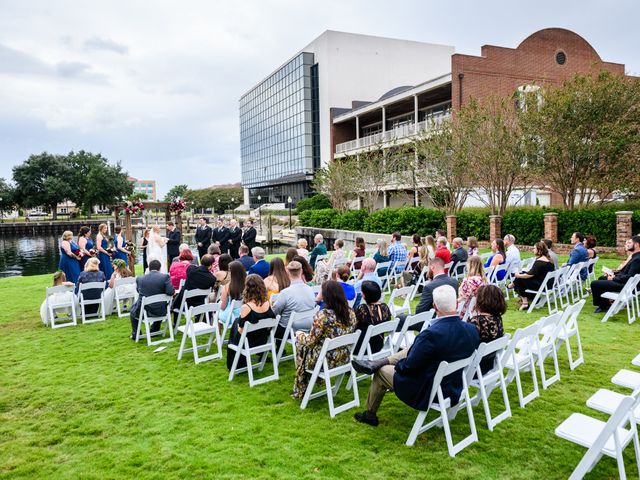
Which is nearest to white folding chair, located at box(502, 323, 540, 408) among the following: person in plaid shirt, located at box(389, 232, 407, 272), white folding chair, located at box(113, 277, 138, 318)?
person in plaid shirt, located at box(389, 232, 407, 272)

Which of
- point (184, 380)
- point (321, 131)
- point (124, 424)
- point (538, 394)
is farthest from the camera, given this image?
point (321, 131)

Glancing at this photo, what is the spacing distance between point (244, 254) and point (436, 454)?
614 centimetres

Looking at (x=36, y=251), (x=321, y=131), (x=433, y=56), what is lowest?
(x=36, y=251)

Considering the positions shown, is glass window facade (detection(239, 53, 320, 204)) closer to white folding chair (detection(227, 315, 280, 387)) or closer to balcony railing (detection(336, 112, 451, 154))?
balcony railing (detection(336, 112, 451, 154))

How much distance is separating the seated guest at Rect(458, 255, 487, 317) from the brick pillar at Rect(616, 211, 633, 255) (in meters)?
11.5

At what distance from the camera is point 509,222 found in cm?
1927

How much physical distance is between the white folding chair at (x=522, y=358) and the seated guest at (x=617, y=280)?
3934 mm

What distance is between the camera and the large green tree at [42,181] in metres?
65.9

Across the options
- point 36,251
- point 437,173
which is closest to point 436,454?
point 437,173

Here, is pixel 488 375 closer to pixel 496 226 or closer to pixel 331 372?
pixel 331 372

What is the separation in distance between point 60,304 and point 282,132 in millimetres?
56652

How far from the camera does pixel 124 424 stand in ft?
15.4

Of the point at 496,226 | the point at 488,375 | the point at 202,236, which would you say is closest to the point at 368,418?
the point at 488,375

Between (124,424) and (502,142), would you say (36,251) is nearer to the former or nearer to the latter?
(502,142)
